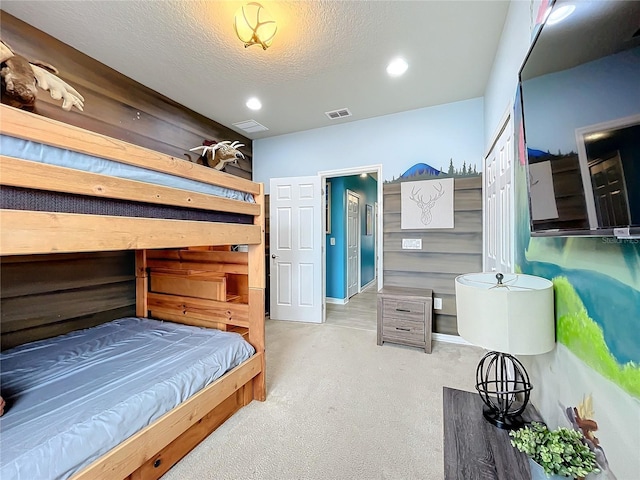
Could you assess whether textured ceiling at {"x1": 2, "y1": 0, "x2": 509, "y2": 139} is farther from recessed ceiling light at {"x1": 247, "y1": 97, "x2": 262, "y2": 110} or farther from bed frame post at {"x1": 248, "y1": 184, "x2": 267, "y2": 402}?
bed frame post at {"x1": 248, "y1": 184, "x2": 267, "y2": 402}

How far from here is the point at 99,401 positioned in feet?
3.80

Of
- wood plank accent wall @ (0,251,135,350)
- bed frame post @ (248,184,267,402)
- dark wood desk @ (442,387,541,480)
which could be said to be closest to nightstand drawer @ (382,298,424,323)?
bed frame post @ (248,184,267,402)

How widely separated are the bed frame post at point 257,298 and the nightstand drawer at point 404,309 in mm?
1478

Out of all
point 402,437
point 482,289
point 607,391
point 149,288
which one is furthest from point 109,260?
point 607,391

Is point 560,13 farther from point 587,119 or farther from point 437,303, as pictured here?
point 437,303

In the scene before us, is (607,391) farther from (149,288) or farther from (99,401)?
(149,288)

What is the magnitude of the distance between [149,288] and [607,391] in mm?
2830

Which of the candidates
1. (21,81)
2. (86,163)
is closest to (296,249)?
(86,163)

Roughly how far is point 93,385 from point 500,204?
8.97 feet

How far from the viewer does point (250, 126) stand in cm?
361

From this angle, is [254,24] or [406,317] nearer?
[254,24]

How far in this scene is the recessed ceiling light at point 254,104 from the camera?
2.93 meters

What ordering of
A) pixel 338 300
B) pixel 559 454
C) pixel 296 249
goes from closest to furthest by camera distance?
1. pixel 559 454
2. pixel 296 249
3. pixel 338 300

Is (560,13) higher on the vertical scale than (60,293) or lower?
higher
